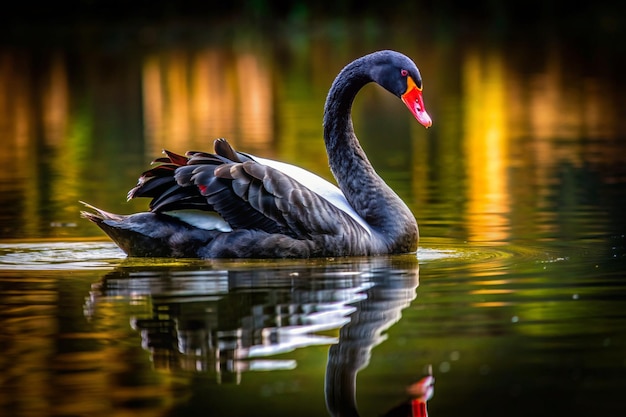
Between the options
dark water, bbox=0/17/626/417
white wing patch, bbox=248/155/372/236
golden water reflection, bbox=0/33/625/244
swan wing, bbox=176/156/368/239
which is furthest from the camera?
golden water reflection, bbox=0/33/625/244

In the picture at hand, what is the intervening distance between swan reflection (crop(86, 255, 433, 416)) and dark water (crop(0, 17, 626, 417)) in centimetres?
2

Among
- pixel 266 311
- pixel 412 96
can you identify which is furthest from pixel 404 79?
pixel 266 311

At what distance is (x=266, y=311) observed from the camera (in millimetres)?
7664

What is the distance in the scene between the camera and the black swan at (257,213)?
30.8 ft

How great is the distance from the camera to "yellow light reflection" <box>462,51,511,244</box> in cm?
1148

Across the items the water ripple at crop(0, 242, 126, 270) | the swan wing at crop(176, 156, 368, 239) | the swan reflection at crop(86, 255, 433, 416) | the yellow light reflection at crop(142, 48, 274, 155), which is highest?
the yellow light reflection at crop(142, 48, 274, 155)

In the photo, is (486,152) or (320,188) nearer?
(320,188)

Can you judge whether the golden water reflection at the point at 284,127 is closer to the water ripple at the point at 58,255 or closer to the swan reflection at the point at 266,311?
the water ripple at the point at 58,255

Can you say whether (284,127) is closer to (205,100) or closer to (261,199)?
(205,100)

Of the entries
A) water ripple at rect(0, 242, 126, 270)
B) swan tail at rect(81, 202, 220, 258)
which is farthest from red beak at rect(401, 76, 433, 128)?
water ripple at rect(0, 242, 126, 270)

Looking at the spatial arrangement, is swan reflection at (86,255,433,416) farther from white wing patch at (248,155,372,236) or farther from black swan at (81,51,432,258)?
white wing patch at (248,155,372,236)

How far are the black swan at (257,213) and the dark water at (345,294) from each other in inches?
5.8

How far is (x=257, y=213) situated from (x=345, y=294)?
4.81ft

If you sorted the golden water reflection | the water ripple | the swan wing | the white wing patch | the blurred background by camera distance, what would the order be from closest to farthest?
the swan wing, the water ripple, the white wing patch, the golden water reflection, the blurred background
